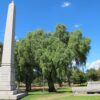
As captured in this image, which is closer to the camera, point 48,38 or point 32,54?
point 48,38

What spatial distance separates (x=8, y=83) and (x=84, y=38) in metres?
20.7

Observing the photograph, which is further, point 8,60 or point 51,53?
point 51,53

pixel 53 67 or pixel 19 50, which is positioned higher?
pixel 19 50

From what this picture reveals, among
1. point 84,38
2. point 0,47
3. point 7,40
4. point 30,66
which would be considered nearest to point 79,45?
point 84,38

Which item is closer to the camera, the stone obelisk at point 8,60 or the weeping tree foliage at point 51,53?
the stone obelisk at point 8,60

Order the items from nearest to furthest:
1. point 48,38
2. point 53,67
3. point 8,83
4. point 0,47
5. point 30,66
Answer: point 8,83
point 53,67
point 48,38
point 30,66
point 0,47

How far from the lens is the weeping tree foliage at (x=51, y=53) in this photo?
117 ft

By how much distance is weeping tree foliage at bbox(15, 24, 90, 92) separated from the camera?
117 feet

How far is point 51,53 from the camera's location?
120 ft

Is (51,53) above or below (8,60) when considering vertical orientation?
above

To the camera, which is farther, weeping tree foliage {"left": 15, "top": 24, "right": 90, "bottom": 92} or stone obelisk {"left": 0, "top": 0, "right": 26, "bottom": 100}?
weeping tree foliage {"left": 15, "top": 24, "right": 90, "bottom": 92}

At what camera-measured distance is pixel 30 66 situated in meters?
45.2

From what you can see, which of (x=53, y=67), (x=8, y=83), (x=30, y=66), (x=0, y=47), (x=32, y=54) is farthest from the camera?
(x=0, y=47)

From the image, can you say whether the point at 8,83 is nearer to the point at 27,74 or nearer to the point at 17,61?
the point at 17,61
